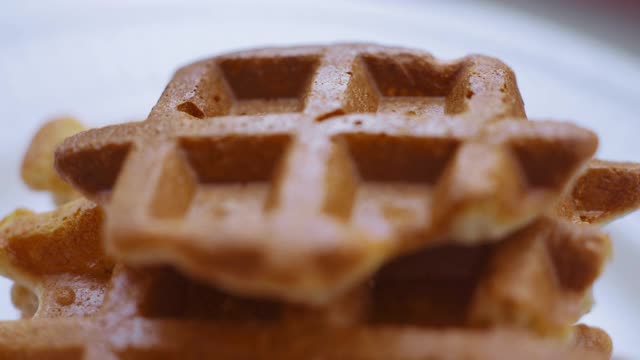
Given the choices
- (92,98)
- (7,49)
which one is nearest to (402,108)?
(92,98)

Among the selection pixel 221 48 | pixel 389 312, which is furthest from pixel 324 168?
pixel 221 48

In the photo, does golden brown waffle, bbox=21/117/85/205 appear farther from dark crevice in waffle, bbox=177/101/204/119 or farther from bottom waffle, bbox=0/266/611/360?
bottom waffle, bbox=0/266/611/360

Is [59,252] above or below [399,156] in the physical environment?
below

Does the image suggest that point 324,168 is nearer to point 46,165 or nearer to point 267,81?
point 267,81

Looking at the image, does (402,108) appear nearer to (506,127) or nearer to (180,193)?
(506,127)

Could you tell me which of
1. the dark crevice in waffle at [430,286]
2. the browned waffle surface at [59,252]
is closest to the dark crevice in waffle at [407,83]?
the dark crevice in waffle at [430,286]

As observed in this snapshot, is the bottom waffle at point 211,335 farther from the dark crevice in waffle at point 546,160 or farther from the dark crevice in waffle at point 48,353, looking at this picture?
the dark crevice in waffle at point 546,160
